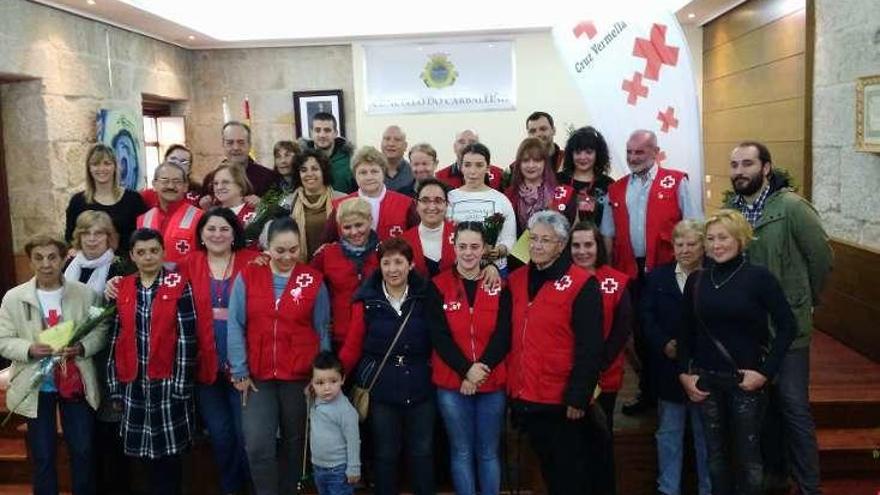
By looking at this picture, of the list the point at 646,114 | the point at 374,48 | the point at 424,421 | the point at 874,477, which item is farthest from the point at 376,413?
the point at 374,48

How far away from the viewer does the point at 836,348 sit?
490cm

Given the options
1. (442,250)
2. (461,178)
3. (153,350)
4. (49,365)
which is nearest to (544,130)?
(461,178)

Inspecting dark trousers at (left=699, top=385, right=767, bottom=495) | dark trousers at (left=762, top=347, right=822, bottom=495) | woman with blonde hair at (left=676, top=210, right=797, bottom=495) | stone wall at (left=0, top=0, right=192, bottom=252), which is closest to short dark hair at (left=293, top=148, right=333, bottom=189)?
woman with blonde hair at (left=676, top=210, right=797, bottom=495)

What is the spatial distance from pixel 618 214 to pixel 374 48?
559cm

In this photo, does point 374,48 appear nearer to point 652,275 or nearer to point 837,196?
point 837,196

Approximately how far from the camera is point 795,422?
3102 millimetres

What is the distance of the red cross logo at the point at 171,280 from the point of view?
3160 millimetres

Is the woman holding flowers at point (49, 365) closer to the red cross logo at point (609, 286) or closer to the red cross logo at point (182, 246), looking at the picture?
the red cross logo at point (182, 246)

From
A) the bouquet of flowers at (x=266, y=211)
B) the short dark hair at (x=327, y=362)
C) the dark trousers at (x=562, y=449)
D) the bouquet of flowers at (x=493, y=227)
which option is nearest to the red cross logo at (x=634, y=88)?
the bouquet of flowers at (x=493, y=227)

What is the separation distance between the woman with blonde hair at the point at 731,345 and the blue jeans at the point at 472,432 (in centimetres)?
77

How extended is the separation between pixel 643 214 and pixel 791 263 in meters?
0.71

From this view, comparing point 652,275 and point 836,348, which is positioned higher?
point 652,275

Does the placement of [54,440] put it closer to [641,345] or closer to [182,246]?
[182,246]

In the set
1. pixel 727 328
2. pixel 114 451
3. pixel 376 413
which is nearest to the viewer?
pixel 727 328
